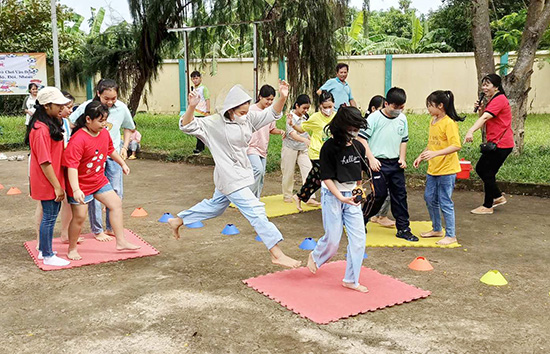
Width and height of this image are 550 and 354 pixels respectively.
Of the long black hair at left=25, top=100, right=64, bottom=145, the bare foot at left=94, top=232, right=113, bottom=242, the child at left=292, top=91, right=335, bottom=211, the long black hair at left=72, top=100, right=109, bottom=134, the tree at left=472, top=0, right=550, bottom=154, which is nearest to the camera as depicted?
the long black hair at left=25, top=100, right=64, bottom=145

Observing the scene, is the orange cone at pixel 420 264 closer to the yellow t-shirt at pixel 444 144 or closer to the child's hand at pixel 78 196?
the yellow t-shirt at pixel 444 144

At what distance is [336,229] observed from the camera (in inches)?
177

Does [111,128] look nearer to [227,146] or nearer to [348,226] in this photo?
[227,146]

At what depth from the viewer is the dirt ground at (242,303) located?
144 inches

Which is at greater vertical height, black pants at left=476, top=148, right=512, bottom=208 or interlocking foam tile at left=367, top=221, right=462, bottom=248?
black pants at left=476, top=148, right=512, bottom=208

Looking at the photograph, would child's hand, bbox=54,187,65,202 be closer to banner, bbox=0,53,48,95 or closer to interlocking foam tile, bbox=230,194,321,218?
interlocking foam tile, bbox=230,194,321,218

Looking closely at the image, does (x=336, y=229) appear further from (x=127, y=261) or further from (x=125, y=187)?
(x=125, y=187)

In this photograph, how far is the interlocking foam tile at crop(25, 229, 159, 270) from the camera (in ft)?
17.5

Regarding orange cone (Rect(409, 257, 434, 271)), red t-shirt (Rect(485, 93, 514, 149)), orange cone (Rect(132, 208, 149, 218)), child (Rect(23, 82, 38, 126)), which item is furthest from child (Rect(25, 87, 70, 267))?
child (Rect(23, 82, 38, 126))

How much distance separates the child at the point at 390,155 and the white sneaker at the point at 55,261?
307 cm

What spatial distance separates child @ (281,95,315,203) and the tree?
4.04 meters

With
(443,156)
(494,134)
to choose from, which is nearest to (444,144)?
(443,156)

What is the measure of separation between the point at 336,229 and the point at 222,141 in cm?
127

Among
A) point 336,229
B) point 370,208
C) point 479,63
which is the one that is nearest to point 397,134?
point 370,208
